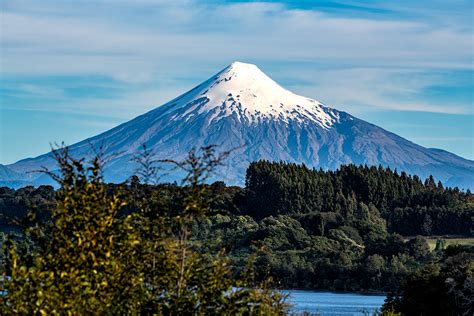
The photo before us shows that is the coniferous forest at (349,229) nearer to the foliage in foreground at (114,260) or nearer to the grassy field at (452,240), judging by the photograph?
the grassy field at (452,240)

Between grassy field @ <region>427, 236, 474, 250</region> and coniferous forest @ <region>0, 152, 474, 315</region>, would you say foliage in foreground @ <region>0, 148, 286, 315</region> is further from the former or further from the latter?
grassy field @ <region>427, 236, 474, 250</region>

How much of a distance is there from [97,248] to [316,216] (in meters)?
88.4

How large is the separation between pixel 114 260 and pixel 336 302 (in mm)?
54796

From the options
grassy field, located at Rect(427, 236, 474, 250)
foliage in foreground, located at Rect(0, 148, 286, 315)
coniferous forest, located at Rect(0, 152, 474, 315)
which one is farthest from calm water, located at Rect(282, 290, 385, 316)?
foliage in foreground, located at Rect(0, 148, 286, 315)

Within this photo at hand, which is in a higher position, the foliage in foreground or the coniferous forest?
the coniferous forest

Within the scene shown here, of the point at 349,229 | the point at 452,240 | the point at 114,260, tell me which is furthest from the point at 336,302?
the point at 114,260

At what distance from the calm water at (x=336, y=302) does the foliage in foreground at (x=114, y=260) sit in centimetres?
3926

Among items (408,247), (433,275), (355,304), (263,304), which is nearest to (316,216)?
(408,247)

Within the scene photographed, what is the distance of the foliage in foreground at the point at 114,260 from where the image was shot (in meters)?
15.5

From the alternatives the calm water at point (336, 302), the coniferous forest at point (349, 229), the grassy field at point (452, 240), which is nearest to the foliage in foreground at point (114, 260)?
the coniferous forest at point (349, 229)

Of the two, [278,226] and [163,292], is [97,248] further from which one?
[278,226]

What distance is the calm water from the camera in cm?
6016

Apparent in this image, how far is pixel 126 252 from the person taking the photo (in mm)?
16750

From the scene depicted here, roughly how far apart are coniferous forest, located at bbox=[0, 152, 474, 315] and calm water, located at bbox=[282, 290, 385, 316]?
7.21 feet
